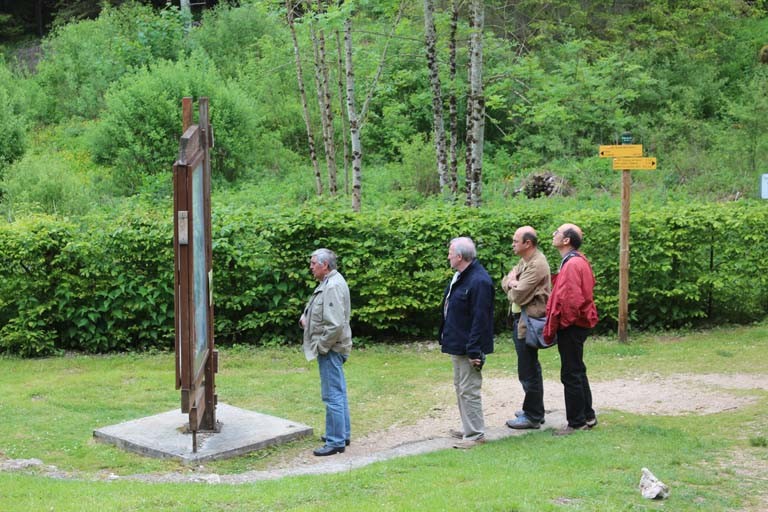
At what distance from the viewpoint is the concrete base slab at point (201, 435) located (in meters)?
7.94

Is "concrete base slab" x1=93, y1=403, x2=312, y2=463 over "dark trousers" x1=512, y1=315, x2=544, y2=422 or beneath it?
beneath

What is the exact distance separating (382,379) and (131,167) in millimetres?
11397

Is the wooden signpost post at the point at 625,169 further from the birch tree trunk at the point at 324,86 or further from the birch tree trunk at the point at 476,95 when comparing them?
the birch tree trunk at the point at 324,86

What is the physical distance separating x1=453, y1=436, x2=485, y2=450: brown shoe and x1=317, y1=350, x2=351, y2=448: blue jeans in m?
0.99

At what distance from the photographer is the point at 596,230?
13.5 meters

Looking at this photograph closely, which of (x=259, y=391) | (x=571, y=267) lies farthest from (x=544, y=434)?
(x=259, y=391)

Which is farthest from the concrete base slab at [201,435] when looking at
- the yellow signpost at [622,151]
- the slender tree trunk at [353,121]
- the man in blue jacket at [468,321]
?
the slender tree trunk at [353,121]

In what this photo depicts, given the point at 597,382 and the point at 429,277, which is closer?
the point at 597,382

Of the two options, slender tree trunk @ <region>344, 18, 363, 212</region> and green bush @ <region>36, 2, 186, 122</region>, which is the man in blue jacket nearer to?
slender tree trunk @ <region>344, 18, 363, 212</region>

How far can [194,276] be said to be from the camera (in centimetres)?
754

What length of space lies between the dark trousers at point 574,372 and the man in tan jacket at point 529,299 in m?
0.28

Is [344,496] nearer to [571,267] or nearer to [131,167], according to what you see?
[571,267]

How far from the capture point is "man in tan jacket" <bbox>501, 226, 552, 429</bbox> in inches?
328

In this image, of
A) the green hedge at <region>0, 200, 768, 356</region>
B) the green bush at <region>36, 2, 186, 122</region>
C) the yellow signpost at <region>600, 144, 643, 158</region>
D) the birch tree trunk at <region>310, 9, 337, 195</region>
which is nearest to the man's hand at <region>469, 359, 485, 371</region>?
the green hedge at <region>0, 200, 768, 356</region>
